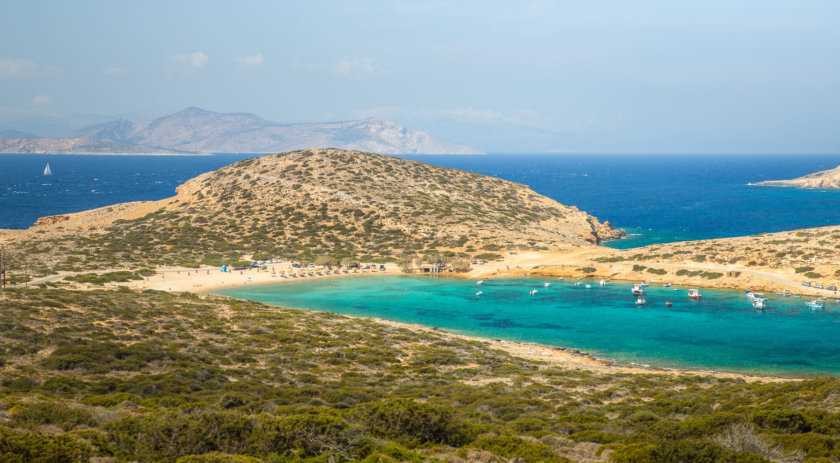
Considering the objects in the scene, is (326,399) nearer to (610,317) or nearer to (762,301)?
(610,317)

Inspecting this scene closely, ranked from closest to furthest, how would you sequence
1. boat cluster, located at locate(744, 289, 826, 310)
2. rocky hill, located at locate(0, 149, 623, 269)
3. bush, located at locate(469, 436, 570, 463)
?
1. bush, located at locate(469, 436, 570, 463)
2. boat cluster, located at locate(744, 289, 826, 310)
3. rocky hill, located at locate(0, 149, 623, 269)

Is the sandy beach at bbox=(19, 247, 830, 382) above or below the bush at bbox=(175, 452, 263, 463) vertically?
below

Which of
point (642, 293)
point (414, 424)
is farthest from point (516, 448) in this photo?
point (642, 293)

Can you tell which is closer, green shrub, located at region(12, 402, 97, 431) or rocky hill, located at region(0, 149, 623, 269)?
green shrub, located at region(12, 402, 97, 431)

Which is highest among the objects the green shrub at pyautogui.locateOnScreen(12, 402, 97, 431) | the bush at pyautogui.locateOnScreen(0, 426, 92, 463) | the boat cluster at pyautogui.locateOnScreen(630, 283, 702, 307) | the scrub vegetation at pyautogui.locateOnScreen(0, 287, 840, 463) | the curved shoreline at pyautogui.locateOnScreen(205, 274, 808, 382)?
the bush at pyautogui.locateOnScreen(0, 426, 92, 463)

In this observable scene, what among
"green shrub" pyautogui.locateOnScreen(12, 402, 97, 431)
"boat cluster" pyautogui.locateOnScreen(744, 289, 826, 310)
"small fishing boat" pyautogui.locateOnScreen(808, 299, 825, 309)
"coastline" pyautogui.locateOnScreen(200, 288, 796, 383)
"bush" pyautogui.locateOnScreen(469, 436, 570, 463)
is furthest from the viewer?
"boat cluster" pyautogui.locateOnScreen(744, 289, 826, 310)

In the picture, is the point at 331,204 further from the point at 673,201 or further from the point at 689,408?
the point at 673,201

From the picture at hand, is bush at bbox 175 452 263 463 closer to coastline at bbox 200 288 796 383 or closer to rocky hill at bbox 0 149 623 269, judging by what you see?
coastline at bbox 200 288 796 383

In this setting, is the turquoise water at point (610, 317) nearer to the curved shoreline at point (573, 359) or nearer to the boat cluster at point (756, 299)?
the boat cluster at point (756, 299)

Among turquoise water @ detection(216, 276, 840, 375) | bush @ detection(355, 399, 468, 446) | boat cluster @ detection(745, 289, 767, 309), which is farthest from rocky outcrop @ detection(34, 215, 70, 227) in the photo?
boat cluster @ detection(745, 289, 767, 309)
